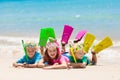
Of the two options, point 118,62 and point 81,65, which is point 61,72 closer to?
point 81,65

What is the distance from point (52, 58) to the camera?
279 inches

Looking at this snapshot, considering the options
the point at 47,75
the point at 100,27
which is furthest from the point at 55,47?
the point at 100,27

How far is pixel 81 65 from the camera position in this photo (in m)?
7.16

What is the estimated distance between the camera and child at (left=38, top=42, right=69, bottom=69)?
6.96 m

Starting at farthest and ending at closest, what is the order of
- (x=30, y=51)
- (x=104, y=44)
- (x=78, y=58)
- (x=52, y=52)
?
(x=104, y=44), (x=78, y=58), (x=30, y=51), (x=52, y=52)

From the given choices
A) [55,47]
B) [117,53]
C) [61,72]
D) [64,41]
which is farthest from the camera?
[117,53]

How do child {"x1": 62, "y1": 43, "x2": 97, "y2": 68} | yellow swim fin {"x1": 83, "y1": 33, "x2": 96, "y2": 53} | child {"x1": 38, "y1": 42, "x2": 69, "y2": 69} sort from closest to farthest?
child {"x1": 38, "y1": 42, "x2": 69, "y2": 69} → child {"x1": 62, "y1": 43, "x2": 97, "y2": 68} → yellow swim fin {"x1": 83, "y1": 33, "x2": 96, "y2": 53}

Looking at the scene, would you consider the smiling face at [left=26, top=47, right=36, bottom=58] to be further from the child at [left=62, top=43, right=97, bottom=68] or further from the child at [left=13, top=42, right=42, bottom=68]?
the child at [left=62, top=43, right=97, bottom=68]

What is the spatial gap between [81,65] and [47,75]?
4.08 ft

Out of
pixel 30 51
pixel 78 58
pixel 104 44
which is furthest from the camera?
pixel 104 44

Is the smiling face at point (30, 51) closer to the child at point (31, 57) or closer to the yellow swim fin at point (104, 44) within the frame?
the child at point (31, 57)

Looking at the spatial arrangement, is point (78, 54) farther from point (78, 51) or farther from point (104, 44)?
point (104, 44)

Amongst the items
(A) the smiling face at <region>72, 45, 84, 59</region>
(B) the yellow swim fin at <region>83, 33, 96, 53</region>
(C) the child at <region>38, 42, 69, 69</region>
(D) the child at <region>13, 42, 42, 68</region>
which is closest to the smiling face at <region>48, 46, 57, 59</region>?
(C) the child at <region>38, 42, 69, 69</region>

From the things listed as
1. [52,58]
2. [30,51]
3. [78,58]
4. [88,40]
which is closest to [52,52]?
[52,58]
